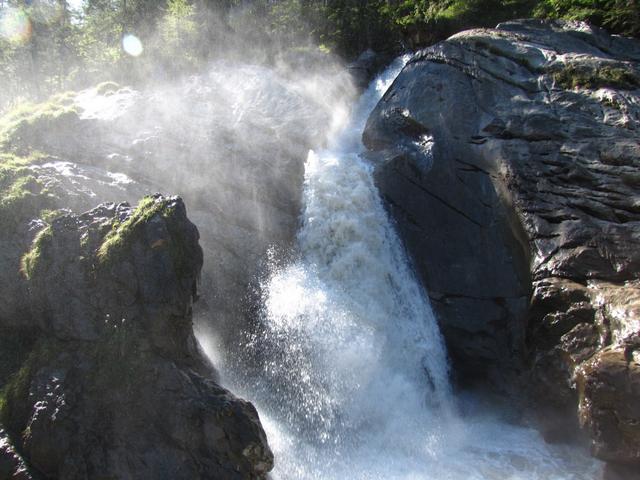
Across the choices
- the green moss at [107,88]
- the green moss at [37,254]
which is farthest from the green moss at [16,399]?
the green moss at [107,88]

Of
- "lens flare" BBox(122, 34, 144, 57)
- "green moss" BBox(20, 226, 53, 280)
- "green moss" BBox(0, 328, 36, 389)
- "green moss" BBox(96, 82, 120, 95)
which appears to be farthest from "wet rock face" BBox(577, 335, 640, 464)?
"lens flare" BBox(122, 34, 144, 57)

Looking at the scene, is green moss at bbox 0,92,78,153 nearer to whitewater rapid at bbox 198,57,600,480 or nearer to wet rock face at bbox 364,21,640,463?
whitewater rapid at bbox 198,57,600,480

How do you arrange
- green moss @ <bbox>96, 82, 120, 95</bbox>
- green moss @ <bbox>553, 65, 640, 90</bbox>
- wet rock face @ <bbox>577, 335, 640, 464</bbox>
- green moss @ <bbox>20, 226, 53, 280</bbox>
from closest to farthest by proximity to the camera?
wet rock face @ <bbox>577, 335, 640, 464</bbox> → green moss @ <bbox>20, 226, 53, 280</bbox> → green moss @ <bbox>553, 65, 640, 90</bbox> → green moss @ <bbox>96, 82, 120, 95</bbox>

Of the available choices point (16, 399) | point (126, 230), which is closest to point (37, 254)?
point (126, 230)

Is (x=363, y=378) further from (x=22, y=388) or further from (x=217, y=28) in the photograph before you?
(x=217, y=28)

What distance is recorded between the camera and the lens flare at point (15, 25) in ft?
108

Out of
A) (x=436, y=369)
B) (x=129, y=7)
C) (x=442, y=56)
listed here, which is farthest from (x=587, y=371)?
(x=129, y=7)

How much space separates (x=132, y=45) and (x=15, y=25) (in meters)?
14.6

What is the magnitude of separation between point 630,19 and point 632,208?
415 inches

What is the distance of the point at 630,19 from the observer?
55.7ft

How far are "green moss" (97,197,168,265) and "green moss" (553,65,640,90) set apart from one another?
12.9 m

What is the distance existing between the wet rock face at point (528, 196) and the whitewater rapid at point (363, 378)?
3.05 ft

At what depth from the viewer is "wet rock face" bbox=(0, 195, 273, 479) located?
23.9ft

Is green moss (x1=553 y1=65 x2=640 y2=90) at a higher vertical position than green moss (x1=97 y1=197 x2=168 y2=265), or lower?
higher
